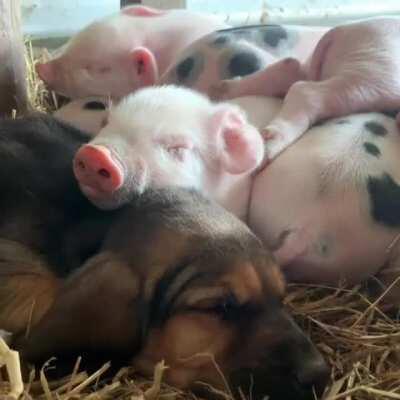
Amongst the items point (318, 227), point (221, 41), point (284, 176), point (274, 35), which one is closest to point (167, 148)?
point (284, 176)

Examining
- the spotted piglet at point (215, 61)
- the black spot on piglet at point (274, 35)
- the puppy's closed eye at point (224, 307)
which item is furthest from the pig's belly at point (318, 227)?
the black spot on piglet at point (274, 35)

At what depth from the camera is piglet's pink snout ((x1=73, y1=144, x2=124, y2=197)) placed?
80.7 inches

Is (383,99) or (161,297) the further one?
(383,99)

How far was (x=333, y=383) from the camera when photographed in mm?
1942

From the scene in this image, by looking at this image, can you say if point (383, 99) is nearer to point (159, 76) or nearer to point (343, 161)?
point (343, 161)

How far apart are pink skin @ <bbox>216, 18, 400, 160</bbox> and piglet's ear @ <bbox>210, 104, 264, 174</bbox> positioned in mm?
115

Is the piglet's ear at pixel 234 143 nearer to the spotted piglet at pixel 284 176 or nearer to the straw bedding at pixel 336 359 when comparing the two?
the spotted piglet at pixel 284 176

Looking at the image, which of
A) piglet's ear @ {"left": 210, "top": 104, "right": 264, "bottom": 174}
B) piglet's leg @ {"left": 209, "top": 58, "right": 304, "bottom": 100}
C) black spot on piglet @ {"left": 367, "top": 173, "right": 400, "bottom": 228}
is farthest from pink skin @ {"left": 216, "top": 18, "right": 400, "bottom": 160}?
black spot on piglet @ {"left": 367, "top": 173, "right": 400, "bottom": 228}

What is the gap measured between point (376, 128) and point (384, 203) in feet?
1.04

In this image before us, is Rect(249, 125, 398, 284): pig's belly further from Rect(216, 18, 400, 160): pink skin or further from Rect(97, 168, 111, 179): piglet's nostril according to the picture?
Rect(97, 168, 111, 179): piglet's nostril

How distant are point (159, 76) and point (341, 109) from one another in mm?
895

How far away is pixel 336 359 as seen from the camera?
6.88 ft

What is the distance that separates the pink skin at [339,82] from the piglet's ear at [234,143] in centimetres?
12

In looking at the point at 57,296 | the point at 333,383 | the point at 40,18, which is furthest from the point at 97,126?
the point at 40,18
